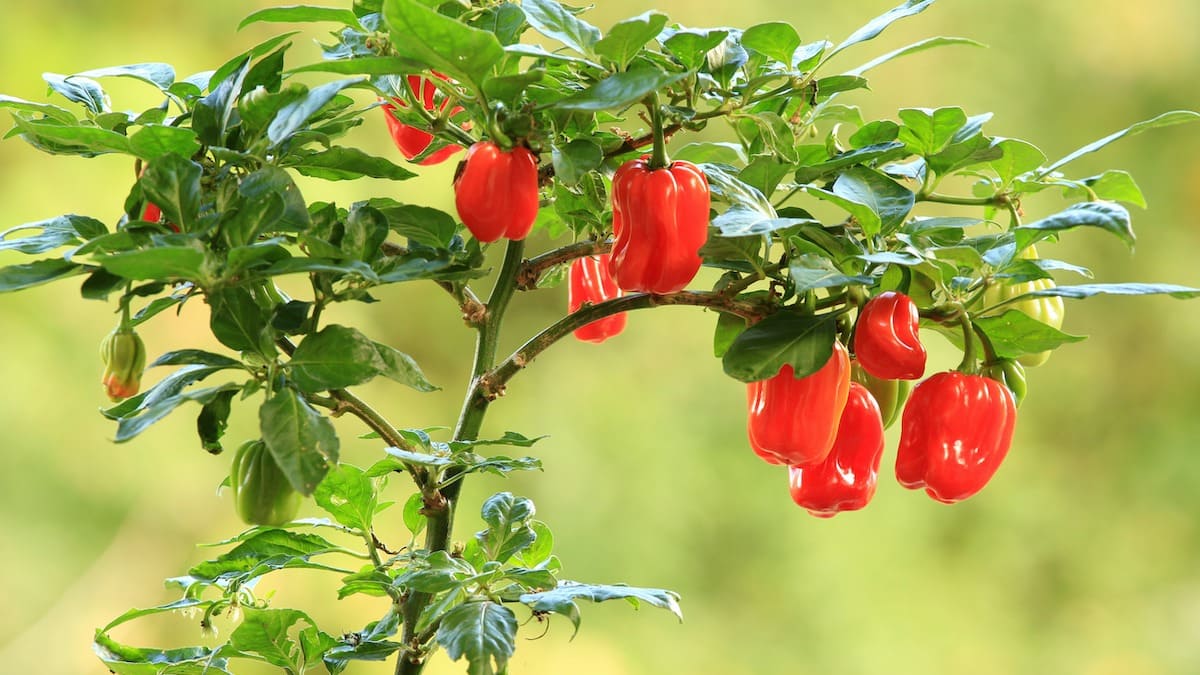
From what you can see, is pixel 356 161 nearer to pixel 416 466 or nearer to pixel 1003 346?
pixel 416 466

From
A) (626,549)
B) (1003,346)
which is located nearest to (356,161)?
(1003,346)

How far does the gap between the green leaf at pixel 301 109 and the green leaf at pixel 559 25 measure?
9 cm

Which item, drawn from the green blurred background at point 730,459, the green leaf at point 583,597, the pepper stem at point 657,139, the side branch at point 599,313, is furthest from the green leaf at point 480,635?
the green blurred background at point 730,459

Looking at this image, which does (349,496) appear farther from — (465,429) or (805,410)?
(805,410)

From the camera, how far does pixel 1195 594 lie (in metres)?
2.10

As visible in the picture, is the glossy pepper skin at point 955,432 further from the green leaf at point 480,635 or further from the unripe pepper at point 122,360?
the unripe pepper at point 122,360

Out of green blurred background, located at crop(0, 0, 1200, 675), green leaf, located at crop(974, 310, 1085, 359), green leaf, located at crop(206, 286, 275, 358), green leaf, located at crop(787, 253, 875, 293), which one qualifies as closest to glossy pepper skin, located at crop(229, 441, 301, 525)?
green leaf, located at crop(206, 286, 275, 358)

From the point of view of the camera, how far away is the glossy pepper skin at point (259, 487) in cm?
63

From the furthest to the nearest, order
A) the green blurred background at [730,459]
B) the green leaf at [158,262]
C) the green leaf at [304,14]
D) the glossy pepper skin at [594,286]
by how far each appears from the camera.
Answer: the green blurred background at [730,459] → the glossy pepper skin at [594,286] → the green leaf at [304,14] → the green leaf at [158,262]

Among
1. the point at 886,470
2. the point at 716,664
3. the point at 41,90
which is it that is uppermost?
the point at 41,90

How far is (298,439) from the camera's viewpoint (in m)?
0.57

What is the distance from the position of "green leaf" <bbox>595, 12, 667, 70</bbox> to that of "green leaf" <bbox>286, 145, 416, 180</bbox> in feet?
0.40

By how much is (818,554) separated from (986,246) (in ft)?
4.71

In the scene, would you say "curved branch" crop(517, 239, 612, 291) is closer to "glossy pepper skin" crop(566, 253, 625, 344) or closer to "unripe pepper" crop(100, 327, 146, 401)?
"glossy pepper skin" crop(566, 253, 625, 344)
